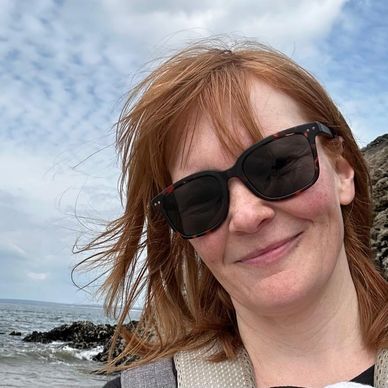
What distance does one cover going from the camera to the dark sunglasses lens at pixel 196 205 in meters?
2.47

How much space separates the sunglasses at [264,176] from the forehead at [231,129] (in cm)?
5

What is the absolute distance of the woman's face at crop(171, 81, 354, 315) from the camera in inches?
93.8

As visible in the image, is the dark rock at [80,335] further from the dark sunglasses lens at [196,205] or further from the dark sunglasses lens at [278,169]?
the dark sunglasses lens at [278,169]

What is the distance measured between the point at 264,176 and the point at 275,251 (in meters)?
0.30

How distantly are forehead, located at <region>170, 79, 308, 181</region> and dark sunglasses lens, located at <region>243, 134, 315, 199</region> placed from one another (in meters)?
0.07

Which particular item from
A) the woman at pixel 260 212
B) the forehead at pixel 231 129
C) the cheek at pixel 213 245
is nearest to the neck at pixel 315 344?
the woman at pixel 260 212

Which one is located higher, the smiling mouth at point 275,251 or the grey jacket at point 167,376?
the smiling mouth at point 275,251

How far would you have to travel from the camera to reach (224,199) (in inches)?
96.6

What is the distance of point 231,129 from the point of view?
96.1 inches

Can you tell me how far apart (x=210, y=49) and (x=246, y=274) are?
1.14 metres

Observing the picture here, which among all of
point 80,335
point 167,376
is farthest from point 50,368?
point 167,376

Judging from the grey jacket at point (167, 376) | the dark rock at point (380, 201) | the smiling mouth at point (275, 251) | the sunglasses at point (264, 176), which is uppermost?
the dark rock at point (380, 201)

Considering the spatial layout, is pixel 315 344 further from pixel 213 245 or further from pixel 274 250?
pixel 213 245

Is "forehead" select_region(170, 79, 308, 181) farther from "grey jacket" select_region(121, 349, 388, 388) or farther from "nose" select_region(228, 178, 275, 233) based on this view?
"grey jacket" select_region(121, 349, 388, 388)
